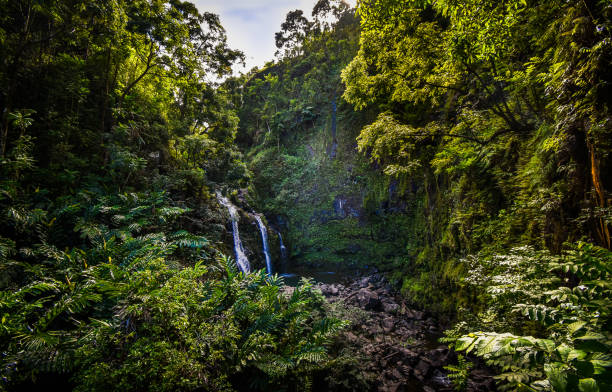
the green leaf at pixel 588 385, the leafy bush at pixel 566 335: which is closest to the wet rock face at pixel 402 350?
the leafy bush at pixel 566 335

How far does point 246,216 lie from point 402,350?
924cm

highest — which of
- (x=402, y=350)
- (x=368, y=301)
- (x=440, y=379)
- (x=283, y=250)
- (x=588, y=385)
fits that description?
(x=588, y=385)

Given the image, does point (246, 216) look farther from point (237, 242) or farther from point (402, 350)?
point (402, 350)

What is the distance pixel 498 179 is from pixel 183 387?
239 inches

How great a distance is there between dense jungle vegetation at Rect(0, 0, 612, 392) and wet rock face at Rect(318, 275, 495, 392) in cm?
43

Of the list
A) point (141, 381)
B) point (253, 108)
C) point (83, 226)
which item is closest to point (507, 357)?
point (141, 381)

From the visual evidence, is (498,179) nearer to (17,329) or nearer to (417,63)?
(417,63)

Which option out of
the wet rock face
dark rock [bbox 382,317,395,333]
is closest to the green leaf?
the wet rock face

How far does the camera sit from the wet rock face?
12.5 ft

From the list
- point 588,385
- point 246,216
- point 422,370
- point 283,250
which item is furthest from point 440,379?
point 283,250

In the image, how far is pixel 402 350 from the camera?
4641 millimetres

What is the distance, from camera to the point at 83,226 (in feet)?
14.6

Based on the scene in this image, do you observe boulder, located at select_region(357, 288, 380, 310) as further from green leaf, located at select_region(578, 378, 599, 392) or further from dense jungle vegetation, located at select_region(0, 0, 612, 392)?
green leaf, located at select_region(578, 378, 599, 392)

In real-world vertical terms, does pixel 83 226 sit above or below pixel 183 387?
above
